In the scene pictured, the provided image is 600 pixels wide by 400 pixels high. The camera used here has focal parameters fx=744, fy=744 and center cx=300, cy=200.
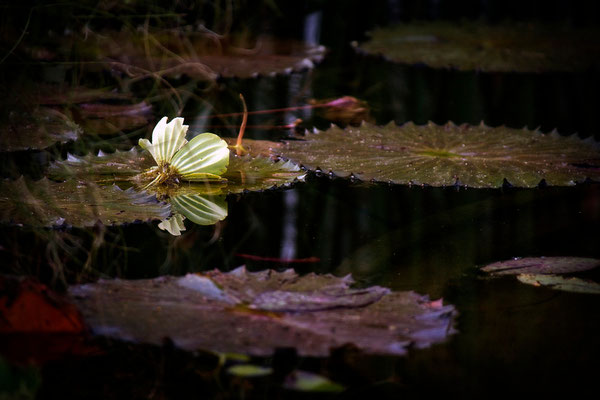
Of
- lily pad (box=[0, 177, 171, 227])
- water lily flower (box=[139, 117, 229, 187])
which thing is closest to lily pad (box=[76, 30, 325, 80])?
water lily flower (box=[139, 117, 229, 187])

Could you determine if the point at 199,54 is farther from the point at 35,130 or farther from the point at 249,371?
the point at 249,371

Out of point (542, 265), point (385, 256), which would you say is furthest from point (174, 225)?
point (542, 265)

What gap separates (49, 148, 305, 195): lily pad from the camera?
199 centimetres

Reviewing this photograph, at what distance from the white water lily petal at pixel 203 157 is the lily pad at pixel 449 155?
299 mm

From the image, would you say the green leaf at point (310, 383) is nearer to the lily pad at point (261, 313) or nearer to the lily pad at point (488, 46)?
the lily pad at point (261, 313)

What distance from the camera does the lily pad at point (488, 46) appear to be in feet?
12.5

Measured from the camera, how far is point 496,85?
11.6 ft

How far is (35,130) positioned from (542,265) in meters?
1.64

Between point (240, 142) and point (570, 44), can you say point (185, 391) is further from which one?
point (570, 44)

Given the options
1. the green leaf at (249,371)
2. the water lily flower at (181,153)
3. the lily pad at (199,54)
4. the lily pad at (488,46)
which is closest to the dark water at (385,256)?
the green leaf at (249,371)

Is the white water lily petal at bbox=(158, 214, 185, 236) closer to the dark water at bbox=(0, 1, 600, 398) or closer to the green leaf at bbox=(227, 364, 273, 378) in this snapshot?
the dark water at bbox=(0, 1, 600, 398)

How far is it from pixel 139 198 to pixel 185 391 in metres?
0.80

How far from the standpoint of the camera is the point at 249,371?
1137mm

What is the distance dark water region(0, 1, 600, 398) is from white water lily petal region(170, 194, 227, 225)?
3 cm
